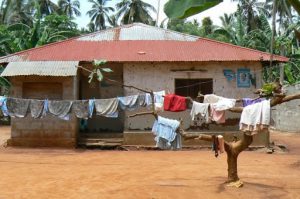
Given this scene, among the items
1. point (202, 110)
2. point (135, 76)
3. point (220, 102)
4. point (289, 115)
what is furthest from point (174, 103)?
point (289, 115)

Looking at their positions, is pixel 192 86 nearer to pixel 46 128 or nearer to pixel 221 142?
pixel 46 128

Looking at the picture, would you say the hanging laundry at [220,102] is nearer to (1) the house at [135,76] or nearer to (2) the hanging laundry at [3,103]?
(1) the house at [135,76]

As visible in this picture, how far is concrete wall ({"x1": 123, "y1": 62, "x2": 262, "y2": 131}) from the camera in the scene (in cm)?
1457

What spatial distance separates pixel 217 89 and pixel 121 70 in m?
3.65

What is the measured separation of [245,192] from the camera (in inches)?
290

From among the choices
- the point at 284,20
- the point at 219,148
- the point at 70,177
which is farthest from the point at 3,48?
→ the point at 284,20

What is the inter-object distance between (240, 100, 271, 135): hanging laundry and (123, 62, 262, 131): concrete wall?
23.4ft

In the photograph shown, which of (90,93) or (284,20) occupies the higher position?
(284,20)

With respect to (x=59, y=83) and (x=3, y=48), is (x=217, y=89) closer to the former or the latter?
(x=59, y=83)

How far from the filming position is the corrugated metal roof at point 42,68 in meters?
13.6

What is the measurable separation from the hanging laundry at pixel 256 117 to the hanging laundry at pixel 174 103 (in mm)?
4337

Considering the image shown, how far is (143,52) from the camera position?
588 inches

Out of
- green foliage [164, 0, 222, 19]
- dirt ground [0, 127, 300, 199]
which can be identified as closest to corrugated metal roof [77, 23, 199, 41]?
dirt ground [0, 127, 300, 199]

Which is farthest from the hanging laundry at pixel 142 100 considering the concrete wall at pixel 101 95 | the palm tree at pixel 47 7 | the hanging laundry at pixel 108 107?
the palm tree at pixel 47 7
